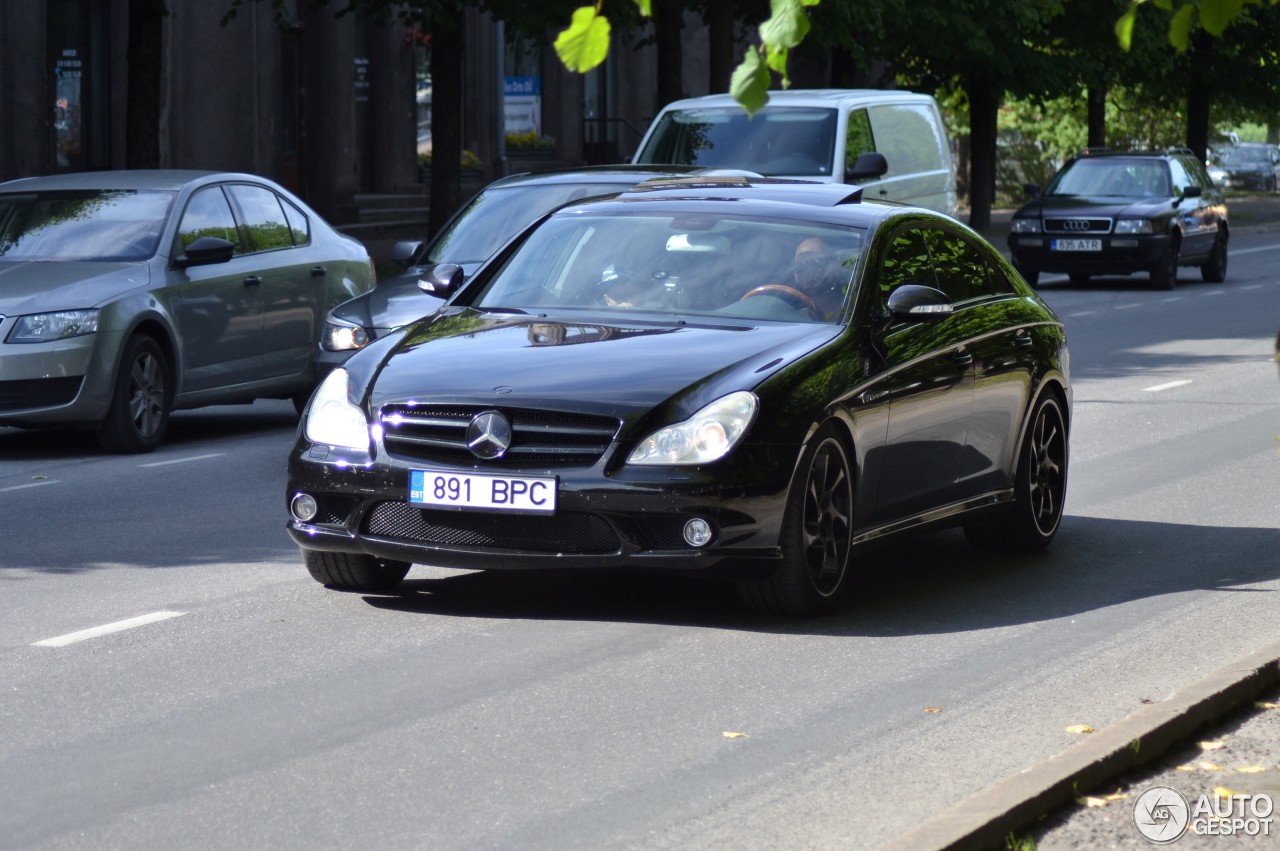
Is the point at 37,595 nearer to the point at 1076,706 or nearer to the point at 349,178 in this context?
the point at 1076,706

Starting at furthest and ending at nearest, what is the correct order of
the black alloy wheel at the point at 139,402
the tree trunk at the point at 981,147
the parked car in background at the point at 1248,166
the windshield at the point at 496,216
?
the parked car in background at the point at 1248,166 < the tree trunk at the point at 981,147 < the windshield at the point at 496,216 < the black alloy wheel at the point at 139,402

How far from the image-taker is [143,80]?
23.1 meters

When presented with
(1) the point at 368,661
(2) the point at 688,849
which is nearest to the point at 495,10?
(1) the point at 368,661

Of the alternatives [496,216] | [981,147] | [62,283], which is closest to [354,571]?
[62,283]

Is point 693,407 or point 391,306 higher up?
point 693,407

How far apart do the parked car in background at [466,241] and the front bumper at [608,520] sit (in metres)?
4.48

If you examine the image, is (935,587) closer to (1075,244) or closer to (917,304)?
(917,304)

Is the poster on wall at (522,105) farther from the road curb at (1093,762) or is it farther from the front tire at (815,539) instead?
the road curb at (1093,762)

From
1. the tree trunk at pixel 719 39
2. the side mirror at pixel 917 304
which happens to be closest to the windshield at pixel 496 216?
the side mirror at pixel 917 304

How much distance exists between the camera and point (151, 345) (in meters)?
13.0

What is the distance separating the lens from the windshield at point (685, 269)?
26.9 ft

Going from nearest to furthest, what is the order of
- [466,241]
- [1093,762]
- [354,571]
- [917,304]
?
[1093,762], [354,571], [917,304], [466,241]

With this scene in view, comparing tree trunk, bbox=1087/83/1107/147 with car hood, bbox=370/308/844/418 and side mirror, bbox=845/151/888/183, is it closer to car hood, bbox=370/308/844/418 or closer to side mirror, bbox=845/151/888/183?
side mirror, bbox=845/151/888/183

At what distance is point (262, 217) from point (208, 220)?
2.06 ft
